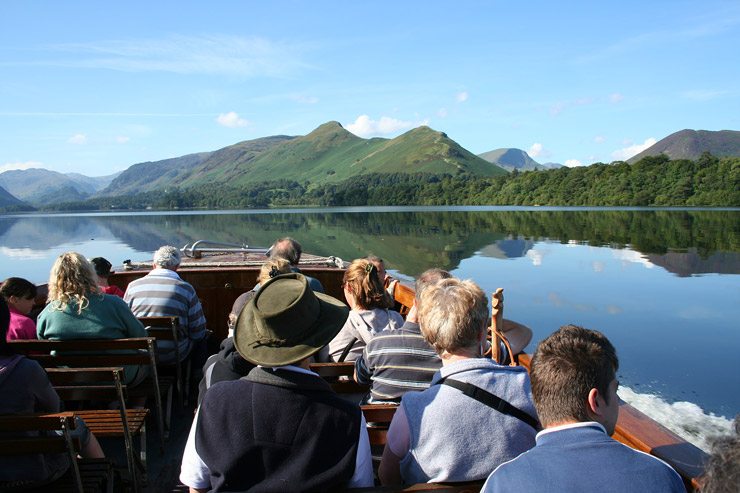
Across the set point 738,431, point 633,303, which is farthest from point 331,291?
point 633,303

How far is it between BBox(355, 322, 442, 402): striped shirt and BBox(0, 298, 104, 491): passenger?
4.50ft

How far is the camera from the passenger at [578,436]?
147cm

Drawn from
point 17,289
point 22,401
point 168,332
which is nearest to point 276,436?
point 22,401

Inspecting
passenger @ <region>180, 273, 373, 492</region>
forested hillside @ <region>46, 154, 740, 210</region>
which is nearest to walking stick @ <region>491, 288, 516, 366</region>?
passenger @ <region>180, 273, 373, 492</region>

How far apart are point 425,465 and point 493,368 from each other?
0.43 m

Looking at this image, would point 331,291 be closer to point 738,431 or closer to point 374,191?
point 738,431

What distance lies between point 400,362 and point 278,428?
1099 millimetres

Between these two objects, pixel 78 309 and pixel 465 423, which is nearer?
pixel 465 423

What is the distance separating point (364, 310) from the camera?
3.71m

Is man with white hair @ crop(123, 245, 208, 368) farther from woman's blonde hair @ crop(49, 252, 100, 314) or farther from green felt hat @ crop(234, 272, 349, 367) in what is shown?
green felt hat @ crop(234, 272, 349, 367)

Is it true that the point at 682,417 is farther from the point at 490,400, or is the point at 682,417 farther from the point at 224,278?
the point at 490,400

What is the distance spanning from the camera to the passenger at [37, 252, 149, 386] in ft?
11.7

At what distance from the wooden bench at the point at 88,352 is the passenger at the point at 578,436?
259 cm

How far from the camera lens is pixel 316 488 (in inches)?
71.9
